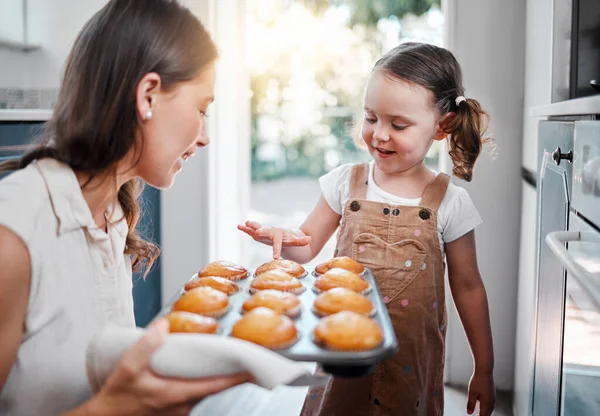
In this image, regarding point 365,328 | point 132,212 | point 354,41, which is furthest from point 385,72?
point 354,41

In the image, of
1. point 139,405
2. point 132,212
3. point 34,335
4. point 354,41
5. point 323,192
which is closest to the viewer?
point 139,405

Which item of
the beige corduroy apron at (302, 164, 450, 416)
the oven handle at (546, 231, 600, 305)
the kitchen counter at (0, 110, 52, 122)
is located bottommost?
the beige corduroy apron at (302, 164, 450, 416)

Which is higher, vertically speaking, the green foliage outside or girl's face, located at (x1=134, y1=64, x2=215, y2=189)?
the green foliage outside

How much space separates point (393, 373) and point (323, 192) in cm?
48

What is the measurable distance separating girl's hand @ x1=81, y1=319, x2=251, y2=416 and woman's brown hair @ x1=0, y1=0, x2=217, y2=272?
12.7 inches

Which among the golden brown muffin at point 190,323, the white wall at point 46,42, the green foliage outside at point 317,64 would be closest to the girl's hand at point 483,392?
the golden brown muffin at point 190,323

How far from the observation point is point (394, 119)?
→ 144 cm

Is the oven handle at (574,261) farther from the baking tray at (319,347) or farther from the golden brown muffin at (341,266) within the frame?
the golden brown muffin at (341,266)

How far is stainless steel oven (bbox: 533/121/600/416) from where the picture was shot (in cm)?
90

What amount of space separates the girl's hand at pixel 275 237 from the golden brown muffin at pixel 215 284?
0.25 m

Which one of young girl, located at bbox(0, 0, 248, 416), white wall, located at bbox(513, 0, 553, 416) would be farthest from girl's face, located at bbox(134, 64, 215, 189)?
white wall, located at bbox(513, 0, 553, 416)

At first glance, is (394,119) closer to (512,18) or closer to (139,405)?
(139,405)

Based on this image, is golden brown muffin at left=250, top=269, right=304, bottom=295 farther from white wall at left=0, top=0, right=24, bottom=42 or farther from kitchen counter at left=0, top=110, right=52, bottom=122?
white wall at left=0, top=0, right=24, bottom=42

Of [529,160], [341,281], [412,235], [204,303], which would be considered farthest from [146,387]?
[529,160]
